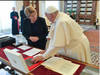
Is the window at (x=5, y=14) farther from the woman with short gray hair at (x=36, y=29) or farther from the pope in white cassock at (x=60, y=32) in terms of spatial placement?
the pope in white cassock at (x=60, y=32)

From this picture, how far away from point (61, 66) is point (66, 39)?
0.95 feet

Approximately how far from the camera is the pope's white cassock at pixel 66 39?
1160mm

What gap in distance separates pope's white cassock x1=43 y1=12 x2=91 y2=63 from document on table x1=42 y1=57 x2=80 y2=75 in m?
0.09

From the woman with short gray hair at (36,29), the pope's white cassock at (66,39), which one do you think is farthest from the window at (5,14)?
the pope's white cassock at (66,39)

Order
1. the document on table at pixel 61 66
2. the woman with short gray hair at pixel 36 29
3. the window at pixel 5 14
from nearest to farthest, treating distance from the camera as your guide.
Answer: the document on table at pixel 61 66
the woman with short gray hair at pixel 36 29
the window at pixel 5 14

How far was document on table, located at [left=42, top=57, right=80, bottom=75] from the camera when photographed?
1084mm

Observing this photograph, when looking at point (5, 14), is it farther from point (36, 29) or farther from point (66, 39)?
point (66, 39)

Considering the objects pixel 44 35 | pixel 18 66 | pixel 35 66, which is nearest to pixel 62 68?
pixel 35 66

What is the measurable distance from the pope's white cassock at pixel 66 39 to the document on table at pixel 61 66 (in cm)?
9

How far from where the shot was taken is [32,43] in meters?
2.15

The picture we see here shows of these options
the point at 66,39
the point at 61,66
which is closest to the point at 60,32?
the point at 66,39

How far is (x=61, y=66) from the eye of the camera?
3.85ft

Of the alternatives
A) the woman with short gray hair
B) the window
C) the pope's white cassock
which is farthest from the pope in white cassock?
the window

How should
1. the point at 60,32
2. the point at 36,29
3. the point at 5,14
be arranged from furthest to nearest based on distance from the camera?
the point at 5,14, the point at 36,29, the point at 60,32
